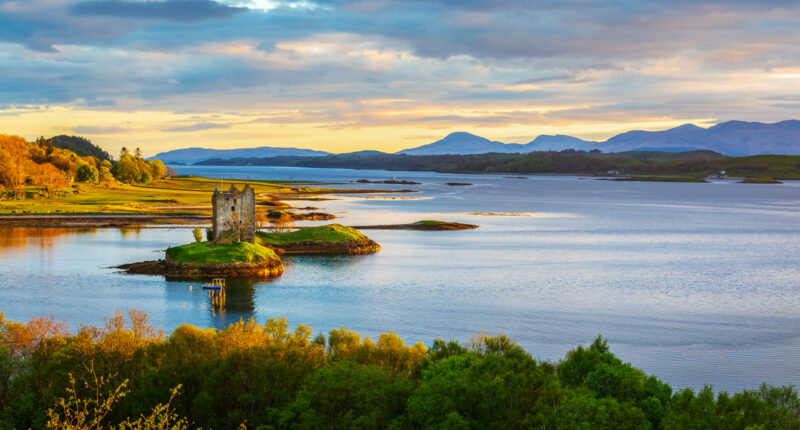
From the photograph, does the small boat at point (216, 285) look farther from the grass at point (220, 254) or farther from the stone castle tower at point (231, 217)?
the stone castle tower at point (231, 217)

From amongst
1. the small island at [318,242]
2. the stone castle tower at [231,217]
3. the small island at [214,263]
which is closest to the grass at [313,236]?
the small island at [318,242]

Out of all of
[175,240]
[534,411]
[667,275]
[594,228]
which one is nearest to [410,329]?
[534,411]

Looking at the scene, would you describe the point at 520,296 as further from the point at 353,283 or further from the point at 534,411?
the point at 534,411

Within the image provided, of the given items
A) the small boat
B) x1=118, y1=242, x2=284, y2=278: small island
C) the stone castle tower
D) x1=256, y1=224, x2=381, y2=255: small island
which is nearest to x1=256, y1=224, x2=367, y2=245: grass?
x1=256, y1=224, x2=381, y2=255: small island

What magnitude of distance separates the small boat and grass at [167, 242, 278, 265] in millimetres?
4446

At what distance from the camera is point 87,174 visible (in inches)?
6959

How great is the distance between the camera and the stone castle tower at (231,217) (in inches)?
2830

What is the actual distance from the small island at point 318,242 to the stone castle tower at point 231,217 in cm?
1017

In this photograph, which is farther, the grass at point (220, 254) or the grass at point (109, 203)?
the grass at point (109, 203)

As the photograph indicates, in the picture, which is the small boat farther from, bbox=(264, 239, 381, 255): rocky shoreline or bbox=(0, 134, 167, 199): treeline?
bbox=(0, 134, 167, 199): treeline

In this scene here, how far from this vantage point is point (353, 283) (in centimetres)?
6575

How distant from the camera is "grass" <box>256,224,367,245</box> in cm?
8512

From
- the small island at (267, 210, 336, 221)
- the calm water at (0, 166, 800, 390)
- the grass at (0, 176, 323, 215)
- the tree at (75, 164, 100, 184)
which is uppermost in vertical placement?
the tree at (75, 164, 100, 184)

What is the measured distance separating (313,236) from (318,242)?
1375mm
